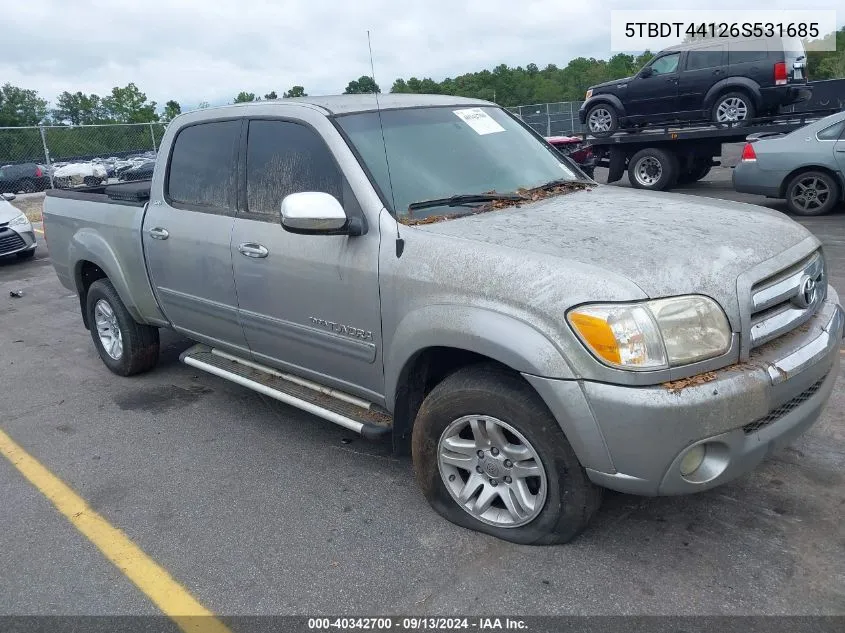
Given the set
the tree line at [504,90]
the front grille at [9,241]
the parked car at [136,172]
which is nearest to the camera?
the front grille at [9,241]

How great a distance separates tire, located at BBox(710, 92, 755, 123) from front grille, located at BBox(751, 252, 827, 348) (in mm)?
10968

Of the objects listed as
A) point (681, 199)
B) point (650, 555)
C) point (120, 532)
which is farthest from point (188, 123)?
point (650, 555)

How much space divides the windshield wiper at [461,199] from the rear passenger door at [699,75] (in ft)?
37.5

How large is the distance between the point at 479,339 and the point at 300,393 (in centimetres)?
144

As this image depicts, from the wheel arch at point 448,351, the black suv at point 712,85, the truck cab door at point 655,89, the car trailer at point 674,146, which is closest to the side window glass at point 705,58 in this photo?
the black suv at point 712,85

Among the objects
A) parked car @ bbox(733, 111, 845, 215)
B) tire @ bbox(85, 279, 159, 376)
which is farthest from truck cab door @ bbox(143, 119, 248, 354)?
parked car @ bbox(733, 111, 845, 215)

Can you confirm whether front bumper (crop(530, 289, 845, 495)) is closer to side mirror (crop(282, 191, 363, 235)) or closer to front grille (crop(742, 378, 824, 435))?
front grille (crop(742, 378, 824, 435))

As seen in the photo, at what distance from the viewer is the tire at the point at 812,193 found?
974 cm

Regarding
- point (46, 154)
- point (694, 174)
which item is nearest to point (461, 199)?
point (694, 174)

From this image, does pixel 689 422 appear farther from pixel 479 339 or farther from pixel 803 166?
pixel 803 166

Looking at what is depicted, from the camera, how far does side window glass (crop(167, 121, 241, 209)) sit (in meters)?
4.20

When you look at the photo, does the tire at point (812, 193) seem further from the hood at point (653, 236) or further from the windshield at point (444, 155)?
the hood at point (653, 236)

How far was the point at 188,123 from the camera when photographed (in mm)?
4613

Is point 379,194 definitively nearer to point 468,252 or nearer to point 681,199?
point 468,252
